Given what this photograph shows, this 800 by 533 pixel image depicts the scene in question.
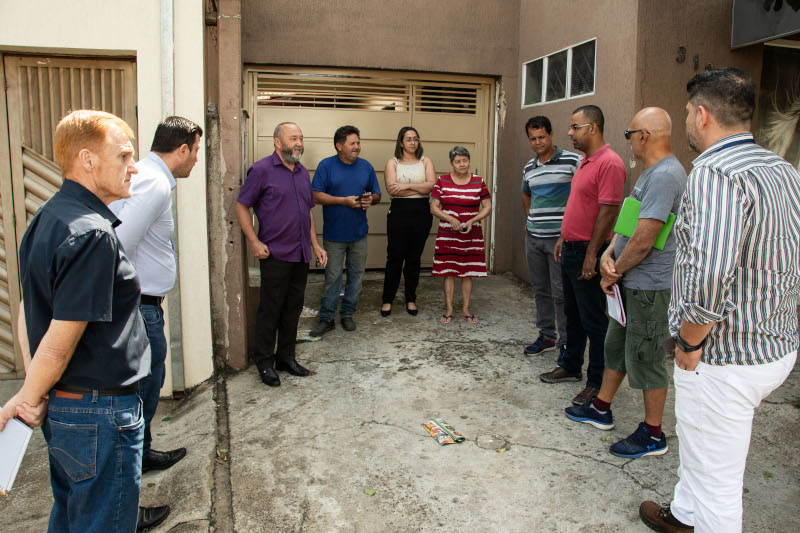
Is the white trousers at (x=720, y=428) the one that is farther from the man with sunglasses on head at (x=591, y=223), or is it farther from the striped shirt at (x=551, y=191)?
the striped shirt at (x=551, y=191)

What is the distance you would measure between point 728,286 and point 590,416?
206cm

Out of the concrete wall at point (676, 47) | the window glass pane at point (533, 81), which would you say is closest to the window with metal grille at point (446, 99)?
the window glass pane at point (533, 81)

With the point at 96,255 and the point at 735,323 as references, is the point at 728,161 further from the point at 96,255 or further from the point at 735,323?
the point at 96,255

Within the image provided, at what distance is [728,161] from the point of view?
90.5 inches

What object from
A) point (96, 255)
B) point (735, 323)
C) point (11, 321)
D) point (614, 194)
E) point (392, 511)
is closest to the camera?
point (96, 255)

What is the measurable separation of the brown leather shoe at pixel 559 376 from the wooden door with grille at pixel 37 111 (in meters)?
3.81

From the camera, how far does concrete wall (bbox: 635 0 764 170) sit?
5.48 m

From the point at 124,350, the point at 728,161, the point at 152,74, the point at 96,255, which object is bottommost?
the point at 124,350

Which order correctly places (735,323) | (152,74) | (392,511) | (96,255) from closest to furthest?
(96,255) → (735,323) → (392,511) → (152,74)

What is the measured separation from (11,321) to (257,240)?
7.33 feet

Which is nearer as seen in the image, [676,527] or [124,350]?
[124,350]

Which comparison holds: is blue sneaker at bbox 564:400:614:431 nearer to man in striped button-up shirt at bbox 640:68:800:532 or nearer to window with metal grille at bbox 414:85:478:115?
man in striped button-up shirt at bbox 640:68:800:532

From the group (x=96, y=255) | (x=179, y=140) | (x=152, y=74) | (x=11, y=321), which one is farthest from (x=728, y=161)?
(x=11, y=321)

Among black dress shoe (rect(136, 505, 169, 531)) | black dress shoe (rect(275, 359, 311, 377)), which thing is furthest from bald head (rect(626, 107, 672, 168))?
black dress shoe (rect(136, 505, 169, 531))
